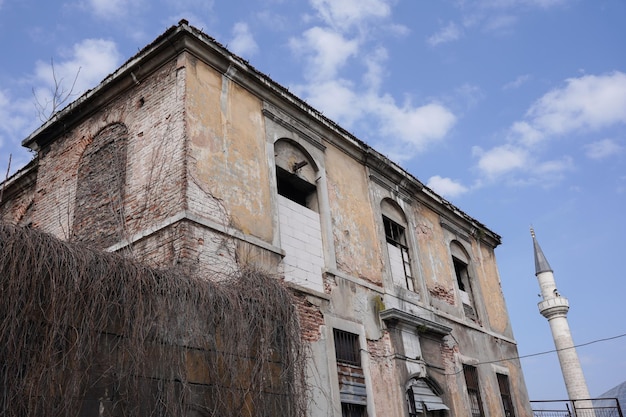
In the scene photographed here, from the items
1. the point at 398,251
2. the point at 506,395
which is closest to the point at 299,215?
the point at 398,251

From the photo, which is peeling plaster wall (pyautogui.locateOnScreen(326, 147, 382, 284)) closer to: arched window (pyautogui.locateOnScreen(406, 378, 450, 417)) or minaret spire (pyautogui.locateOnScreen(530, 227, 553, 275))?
arched window (pyautogui.locateOnScreen(406, 378, 450, 417))

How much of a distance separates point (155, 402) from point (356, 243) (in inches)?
248

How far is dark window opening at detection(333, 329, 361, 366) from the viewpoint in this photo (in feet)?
32.6

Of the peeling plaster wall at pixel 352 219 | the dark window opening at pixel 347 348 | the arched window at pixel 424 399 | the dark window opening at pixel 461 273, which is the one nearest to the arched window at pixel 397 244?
the peeling plaster wall at pixel 352 219

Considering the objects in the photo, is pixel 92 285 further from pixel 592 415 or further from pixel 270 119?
pixel 592 415

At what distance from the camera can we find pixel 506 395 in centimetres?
1479

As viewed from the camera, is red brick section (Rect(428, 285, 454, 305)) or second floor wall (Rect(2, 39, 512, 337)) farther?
red brick section (Rect(428, 285, 454, 305))

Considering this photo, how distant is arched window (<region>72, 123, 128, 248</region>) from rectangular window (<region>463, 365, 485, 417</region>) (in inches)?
331

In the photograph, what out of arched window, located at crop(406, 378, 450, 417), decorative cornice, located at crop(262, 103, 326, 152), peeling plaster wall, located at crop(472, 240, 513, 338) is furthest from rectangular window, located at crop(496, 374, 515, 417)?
decorative cornice, located at crop(262, 103, 326, 152)

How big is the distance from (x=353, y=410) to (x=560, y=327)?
19.8m

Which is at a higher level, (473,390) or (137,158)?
(137,158)

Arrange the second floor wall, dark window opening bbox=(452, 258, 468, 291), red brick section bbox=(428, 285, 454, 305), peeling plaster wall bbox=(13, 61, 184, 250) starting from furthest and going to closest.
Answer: dark window opening bbox=(452, 258, 468, 291) → red brick section bbox=(428, 285, 454, 305) → the second floor wall → peeling plaster wall bbox=(13, 61, 184, 250)

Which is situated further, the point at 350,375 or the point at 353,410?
the point at 350,375

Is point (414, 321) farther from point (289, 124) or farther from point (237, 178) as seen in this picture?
point (237, 178)
